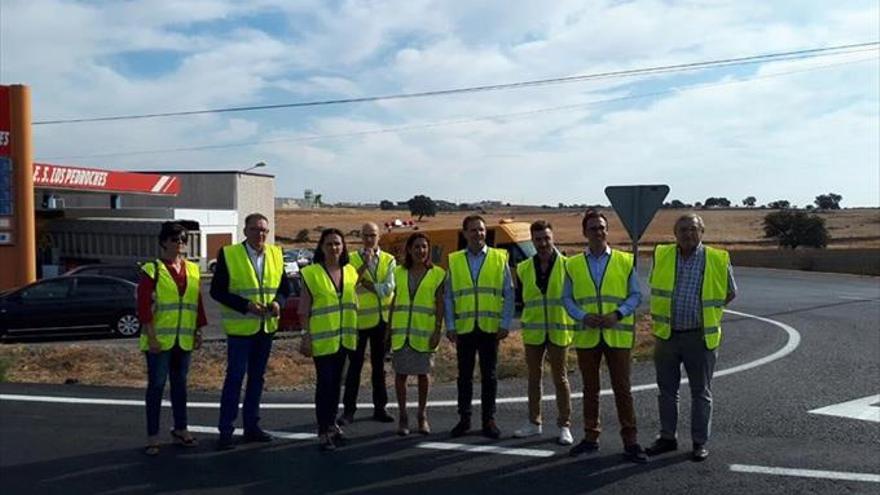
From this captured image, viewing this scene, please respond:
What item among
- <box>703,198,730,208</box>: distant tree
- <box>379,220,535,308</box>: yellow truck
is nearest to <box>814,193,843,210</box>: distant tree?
<box>703,198,730,208</box>: distant tree

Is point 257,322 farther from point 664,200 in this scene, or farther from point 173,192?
point 173,192

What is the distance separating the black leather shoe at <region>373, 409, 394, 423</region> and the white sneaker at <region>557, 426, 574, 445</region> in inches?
62.6

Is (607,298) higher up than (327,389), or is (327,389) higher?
(607,298)

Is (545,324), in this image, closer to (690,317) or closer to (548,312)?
(548,312)

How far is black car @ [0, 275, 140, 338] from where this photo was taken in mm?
15867

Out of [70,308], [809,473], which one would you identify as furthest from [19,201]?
[809,473]

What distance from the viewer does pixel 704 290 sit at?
6.55m

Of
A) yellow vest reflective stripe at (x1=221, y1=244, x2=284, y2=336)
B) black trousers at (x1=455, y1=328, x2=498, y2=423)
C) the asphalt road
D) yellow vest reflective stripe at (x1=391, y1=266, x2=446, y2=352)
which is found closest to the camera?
the asphalt road

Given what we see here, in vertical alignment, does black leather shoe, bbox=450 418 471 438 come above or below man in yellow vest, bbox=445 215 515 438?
below

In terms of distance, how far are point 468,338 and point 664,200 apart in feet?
12.6

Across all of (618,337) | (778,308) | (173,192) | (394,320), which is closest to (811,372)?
(618,337)

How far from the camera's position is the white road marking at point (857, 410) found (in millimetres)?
7941

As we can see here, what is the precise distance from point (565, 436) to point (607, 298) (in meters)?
1.19

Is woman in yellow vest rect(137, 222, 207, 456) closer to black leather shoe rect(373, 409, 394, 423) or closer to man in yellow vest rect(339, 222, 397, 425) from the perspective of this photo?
man in yellow vest rect(339, 222, 397, 425)
